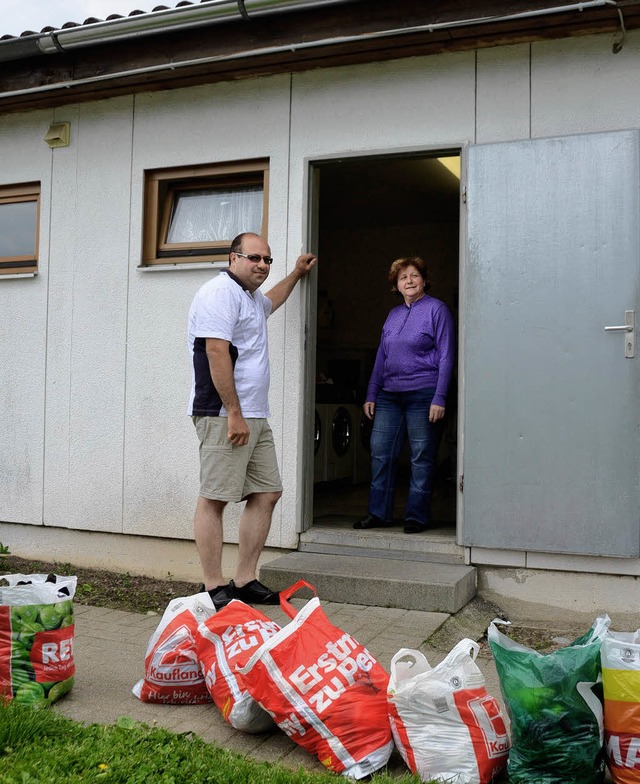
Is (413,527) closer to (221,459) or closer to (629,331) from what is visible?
(221,459)

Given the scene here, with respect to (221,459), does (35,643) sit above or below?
below

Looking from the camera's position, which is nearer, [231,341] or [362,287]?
[231,341]

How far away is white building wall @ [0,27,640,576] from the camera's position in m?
4.76

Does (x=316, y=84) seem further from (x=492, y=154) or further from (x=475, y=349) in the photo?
(x=475, y=349)

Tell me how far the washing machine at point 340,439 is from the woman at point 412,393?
6.64ft

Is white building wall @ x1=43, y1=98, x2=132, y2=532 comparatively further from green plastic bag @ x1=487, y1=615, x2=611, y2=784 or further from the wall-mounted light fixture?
green plastic bag @ x1=487, y1=615, x2=611, y2=784

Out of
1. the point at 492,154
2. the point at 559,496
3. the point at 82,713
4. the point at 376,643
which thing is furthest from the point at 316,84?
the point at 82,713

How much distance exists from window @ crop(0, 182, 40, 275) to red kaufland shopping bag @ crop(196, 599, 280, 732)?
12.6ft

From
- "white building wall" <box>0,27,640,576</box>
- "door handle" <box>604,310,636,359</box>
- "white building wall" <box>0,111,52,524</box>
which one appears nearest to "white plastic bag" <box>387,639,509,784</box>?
"door handle" <box>604,310,636,359</box>

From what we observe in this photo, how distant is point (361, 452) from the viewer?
331 inches

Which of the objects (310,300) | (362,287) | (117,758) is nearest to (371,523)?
(310,300)

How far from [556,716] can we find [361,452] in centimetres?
595

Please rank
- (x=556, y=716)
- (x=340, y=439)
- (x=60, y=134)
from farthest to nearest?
(x=340, y=439)
(x=60, y=134)
(x=556, y=716)

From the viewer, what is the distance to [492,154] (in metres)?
4.68
